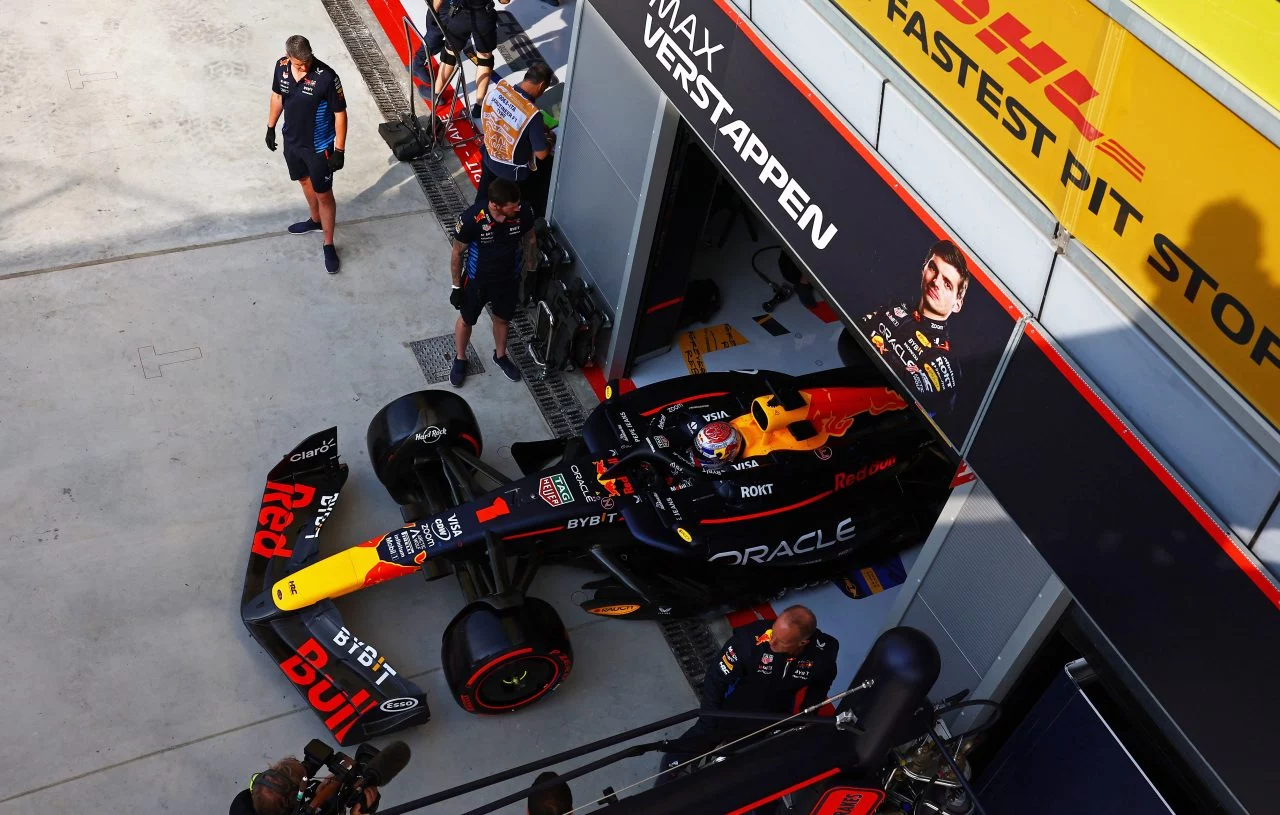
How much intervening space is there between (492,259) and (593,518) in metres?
1.91

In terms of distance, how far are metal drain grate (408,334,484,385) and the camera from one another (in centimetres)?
378

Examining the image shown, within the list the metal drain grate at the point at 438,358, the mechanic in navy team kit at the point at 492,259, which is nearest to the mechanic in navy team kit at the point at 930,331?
the mechanic in navy team kit at the point at 492,259

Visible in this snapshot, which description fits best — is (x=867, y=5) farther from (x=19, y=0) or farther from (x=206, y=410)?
(x=19, y=0)

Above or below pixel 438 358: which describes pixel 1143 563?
below

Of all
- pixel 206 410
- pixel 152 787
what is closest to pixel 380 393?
pixel 206 410

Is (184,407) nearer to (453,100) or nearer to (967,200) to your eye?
(453,100)

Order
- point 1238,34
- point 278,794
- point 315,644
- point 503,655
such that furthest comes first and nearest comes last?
point 315,644, point 503,655, point 278,794, point 1238,34

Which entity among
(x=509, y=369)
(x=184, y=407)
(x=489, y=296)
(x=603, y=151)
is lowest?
(x=509, y=369)

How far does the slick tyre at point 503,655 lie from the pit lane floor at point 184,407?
0.21 meters

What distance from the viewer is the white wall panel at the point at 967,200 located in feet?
14.0

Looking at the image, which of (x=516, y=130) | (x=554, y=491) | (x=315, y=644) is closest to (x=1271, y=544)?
(x=554, y=491)

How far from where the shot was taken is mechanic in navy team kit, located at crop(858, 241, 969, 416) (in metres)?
4.66

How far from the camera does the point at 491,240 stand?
23.1 ft

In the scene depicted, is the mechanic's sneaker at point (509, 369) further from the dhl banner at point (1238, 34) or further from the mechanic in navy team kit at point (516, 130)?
the dhl banner at point (1238, 34)
